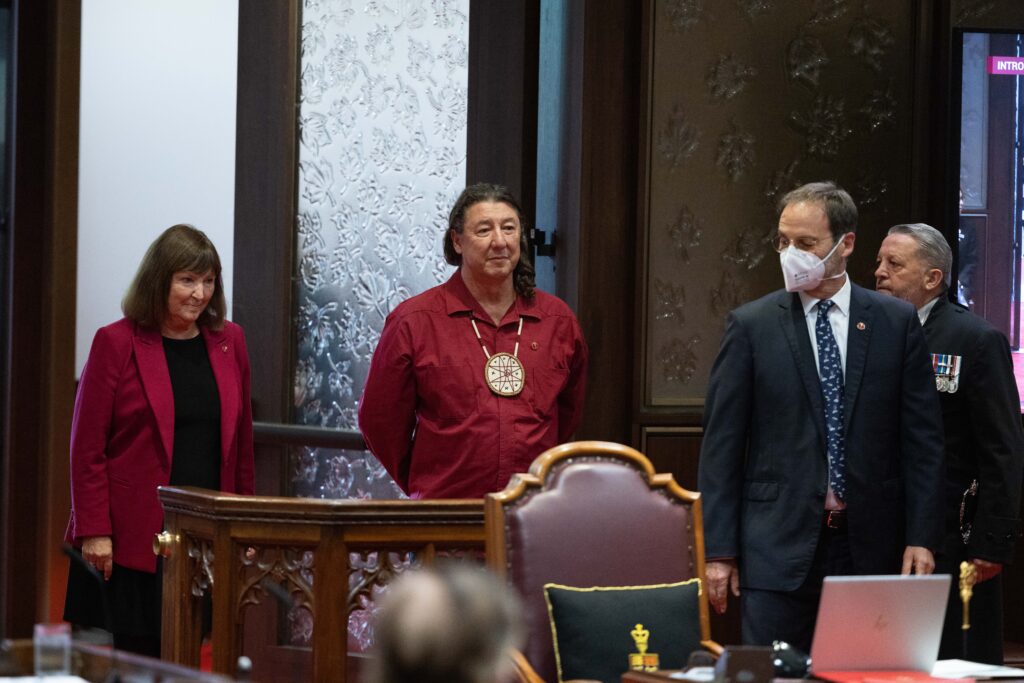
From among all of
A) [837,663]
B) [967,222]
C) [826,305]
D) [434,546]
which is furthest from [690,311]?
[837,663]

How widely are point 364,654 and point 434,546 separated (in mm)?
1625

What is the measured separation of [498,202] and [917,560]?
134 cm

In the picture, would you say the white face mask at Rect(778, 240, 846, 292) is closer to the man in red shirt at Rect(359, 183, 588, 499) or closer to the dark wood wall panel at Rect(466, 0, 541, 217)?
the man in red shirt at Rect(359, 183, 588, 499)

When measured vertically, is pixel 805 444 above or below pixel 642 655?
above

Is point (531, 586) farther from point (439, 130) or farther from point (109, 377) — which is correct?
point (439, 130)

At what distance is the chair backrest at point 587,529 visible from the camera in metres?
2.99

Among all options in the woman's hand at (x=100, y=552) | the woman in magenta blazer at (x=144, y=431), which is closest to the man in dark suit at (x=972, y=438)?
the woman in magenta blazer at (x=144, y=431)

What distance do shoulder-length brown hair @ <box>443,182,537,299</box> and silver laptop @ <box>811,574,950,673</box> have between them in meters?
1.61

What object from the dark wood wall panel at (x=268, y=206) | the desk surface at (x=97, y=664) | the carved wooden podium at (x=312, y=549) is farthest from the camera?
the dark wood wall panel at (x=268, y=206)

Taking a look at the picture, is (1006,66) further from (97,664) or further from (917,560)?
(97,664)

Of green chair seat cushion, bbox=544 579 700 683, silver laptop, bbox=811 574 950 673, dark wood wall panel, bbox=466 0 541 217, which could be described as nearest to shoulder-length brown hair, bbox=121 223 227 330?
dark wood wall panel, bbox=466 0 541 217

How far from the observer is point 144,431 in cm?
388

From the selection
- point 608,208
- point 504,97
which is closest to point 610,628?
point 608,208

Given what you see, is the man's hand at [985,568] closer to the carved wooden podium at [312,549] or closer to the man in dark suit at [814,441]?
the man in dark suit at [814,441]
